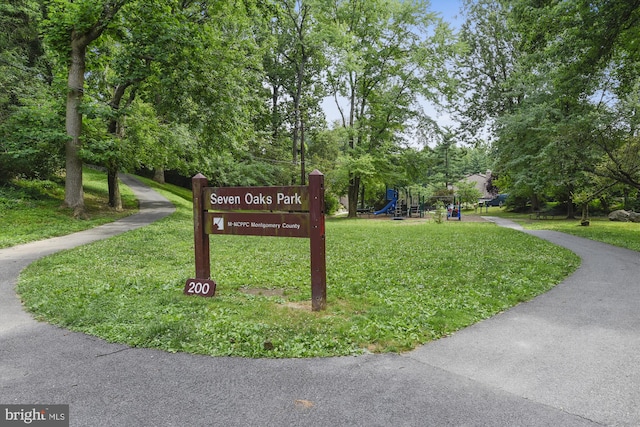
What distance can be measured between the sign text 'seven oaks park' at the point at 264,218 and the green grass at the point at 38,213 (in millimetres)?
6691

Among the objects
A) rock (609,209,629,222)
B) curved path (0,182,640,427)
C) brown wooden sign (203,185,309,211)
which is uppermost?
brown wooden sign (203,185,309,211)

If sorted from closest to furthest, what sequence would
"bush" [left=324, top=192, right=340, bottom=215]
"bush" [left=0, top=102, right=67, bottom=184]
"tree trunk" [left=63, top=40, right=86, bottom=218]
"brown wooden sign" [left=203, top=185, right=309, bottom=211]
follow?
"brown wooden sign" [left=203, top=185, right=309, bottom=211] → "bush" [left=0, top=102, right=67, bottom=184] → "tree trunk" [left=63, top=40, right=86, bottom=218] → "bush" [left=324, top=192, right=340, bottom=215]

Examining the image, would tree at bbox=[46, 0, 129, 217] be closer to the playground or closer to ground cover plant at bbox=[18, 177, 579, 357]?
ground cover plant at bbox=[18, 177, 579, 357]

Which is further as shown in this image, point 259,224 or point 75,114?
point 75,114

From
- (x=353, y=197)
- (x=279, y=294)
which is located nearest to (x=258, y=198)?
(x=279, y=294)

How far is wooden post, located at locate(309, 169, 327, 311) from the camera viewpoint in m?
4.57

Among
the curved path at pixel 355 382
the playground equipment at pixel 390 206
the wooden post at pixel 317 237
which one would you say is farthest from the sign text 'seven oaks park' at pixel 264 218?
the playground equipment at pixel 390 206

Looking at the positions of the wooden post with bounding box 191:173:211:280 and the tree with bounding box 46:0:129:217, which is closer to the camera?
the wooden post with bounding box 191:173:211:280

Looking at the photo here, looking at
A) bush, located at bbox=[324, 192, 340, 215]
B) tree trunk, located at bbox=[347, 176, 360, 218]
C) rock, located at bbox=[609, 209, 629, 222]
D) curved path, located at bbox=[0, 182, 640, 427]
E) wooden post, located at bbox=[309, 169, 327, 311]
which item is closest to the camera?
curved path, located at bbox=[0, 182, 640, 427]

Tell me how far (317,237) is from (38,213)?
12913 mm

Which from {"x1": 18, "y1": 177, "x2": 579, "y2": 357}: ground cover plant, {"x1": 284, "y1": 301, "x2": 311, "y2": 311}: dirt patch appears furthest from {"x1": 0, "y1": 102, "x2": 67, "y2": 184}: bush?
{"x1": 284, "y1": 301, "x2": 311, "y2": 311}: dirt patch

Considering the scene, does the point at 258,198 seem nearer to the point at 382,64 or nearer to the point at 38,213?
the point at 38,213

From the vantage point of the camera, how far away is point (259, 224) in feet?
16.7

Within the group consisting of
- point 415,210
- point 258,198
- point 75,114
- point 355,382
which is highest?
point 75,114
